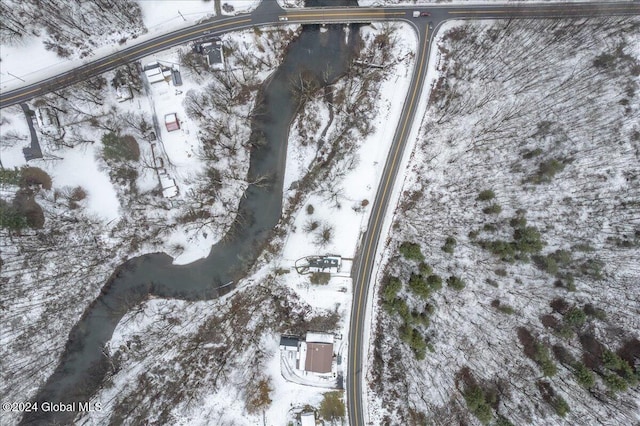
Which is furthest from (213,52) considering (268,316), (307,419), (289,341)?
(307,419)

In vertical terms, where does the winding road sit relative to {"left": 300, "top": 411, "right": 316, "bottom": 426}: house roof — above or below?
above

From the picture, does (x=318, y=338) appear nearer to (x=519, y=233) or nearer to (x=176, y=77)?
(x=519, y=233)

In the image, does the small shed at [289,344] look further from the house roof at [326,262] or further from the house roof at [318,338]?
the house roof at [326,262]

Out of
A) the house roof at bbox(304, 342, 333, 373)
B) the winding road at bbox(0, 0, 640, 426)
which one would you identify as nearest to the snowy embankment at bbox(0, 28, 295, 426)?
the winding road at bbox(0, 0, 640, 426)

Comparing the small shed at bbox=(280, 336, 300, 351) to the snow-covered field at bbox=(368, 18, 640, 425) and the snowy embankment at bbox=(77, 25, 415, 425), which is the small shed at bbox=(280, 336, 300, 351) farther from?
the snow-covered field at bbox=(368, 18, 640, 425)

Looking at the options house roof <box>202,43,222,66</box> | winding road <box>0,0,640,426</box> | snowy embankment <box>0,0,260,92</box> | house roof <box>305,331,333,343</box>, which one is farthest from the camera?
snowy embankment <box>0,0,260,92</box>
